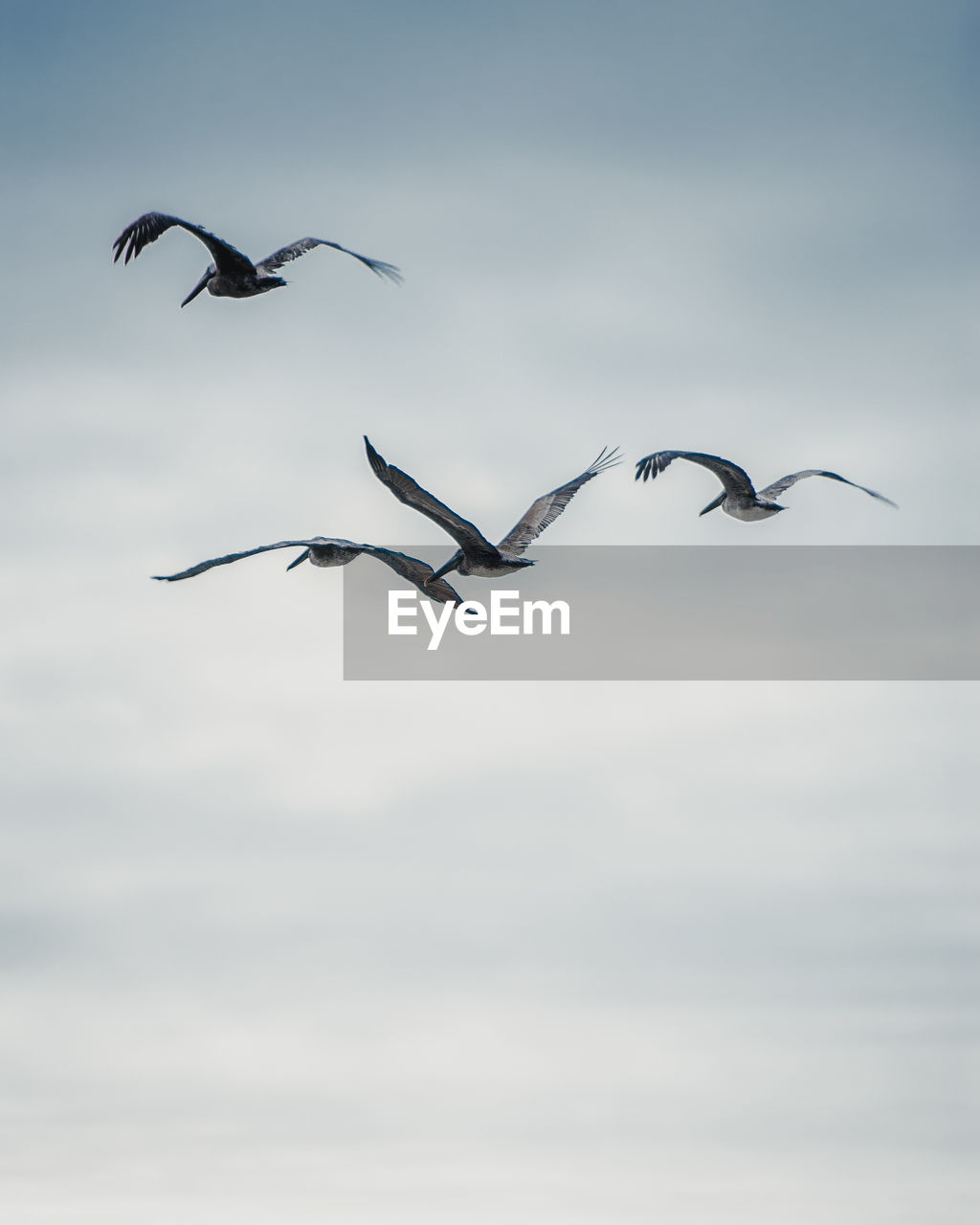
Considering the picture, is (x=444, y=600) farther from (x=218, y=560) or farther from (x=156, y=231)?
(x=156, y=231)

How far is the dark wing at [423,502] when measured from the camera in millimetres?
48844

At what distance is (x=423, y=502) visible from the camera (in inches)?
1980

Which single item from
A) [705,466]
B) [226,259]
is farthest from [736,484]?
[226,259]

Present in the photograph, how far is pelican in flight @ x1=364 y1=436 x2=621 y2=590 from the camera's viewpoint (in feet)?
162

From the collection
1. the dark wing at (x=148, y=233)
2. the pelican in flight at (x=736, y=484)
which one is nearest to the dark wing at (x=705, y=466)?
the pelican in flight at (x=736, y=484)

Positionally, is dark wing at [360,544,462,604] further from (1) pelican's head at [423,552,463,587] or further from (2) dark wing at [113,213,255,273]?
(2) dark wing at [113,213,255,273]

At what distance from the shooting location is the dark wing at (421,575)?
2268 inches

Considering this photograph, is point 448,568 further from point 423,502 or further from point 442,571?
point 423,502

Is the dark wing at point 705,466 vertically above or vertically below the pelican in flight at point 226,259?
below

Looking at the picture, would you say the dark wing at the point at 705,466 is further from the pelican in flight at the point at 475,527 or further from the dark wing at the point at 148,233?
the dark wing at the point at 148,233

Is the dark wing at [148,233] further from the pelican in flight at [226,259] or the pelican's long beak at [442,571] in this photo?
the pelican's long beak at [442,571]

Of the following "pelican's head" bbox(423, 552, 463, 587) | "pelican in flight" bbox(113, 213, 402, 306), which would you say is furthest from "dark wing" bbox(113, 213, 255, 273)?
"pelican's head" bbox(423, 552, 463, 587)

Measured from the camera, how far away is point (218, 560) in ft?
172

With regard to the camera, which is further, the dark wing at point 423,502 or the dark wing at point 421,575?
the dark wing at point 421,575
